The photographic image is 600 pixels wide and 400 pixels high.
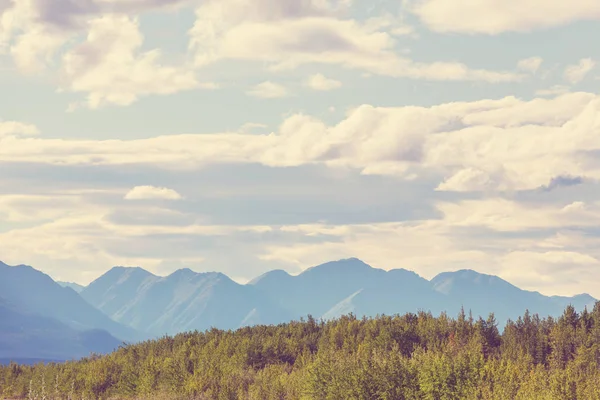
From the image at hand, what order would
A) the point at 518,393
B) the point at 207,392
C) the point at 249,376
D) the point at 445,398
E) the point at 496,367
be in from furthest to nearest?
the point at 249,376 → the point at 207,392 → the point at 496,367 → the point at 445,398 → the point at 518,393

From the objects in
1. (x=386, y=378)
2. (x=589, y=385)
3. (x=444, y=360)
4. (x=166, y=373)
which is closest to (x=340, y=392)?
(x=386, y=378)

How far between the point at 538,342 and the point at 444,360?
62.2 m

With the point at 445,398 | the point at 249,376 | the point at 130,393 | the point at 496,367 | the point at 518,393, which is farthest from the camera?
the point at 130,393

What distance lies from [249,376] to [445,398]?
57791mm

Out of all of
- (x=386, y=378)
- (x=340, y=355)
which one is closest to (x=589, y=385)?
(x=386, y=378)

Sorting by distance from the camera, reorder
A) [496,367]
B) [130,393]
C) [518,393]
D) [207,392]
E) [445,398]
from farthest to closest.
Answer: [130,393] → [207,392] → [496,367] → [445,398] → [518,393]

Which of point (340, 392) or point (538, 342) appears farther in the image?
point (538, 342)

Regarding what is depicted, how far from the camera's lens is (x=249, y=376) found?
185250mm

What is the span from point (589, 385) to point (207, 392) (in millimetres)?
72946

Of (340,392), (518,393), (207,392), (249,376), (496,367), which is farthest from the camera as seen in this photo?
(249,376)

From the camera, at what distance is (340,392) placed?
149 meters

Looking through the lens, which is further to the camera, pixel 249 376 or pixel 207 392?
pixel 249 376

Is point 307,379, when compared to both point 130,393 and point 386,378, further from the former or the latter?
point 130,393

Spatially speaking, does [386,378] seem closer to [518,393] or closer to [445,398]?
[445,398]
